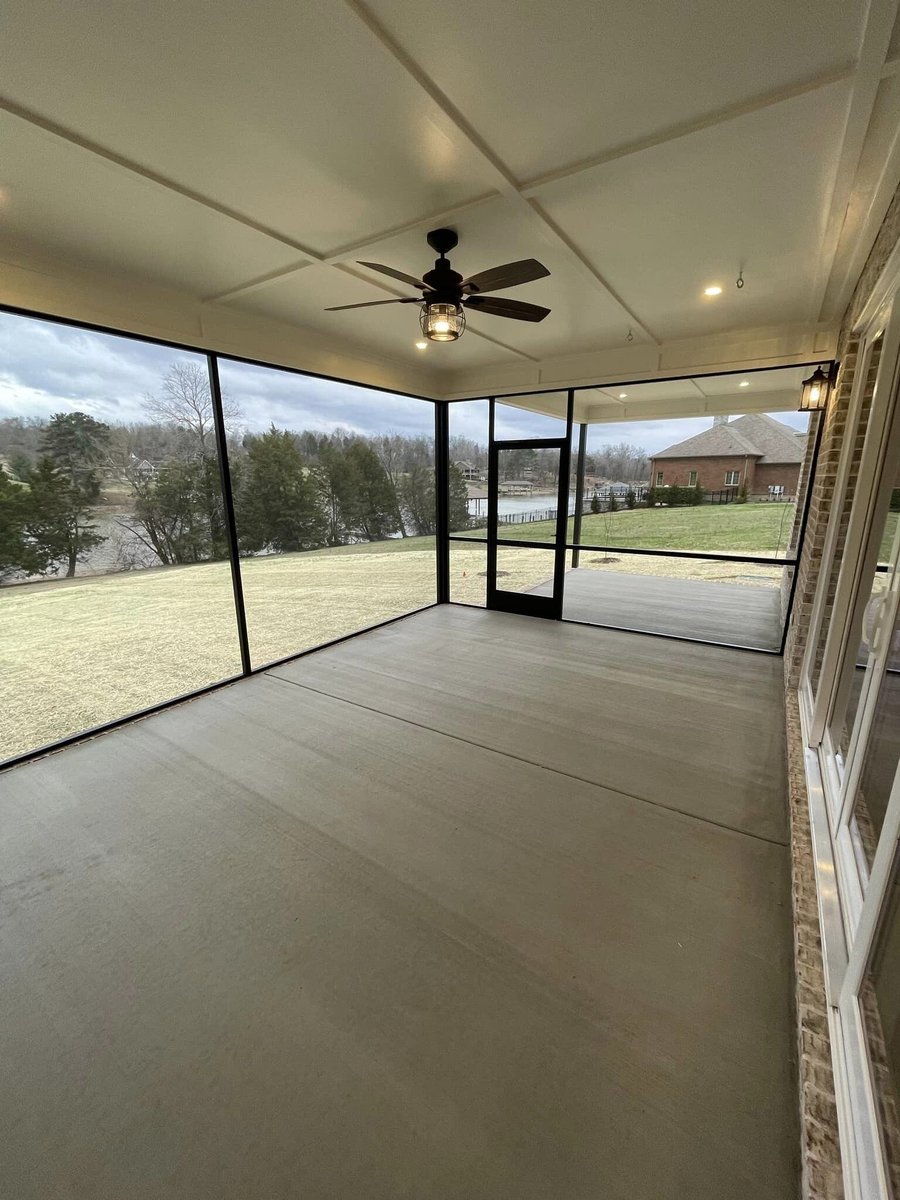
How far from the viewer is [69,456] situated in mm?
3186

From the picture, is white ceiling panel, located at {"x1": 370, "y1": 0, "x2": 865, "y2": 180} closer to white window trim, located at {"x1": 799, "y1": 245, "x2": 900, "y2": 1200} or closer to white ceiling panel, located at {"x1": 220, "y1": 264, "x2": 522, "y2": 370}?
white window trim, located at {"x1": 799, "y1": 245, "x2": 900, "y2": 1200}

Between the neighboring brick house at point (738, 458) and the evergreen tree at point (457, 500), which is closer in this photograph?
the neighboring brick house at point (738, 458)

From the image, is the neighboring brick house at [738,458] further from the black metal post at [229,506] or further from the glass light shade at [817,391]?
the black metal post at [229,506]

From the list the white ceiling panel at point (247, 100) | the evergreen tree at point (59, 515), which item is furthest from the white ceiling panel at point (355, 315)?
the evergreen tree at point (59, 515)

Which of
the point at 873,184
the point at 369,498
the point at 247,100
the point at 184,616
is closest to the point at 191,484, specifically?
the point at 184,616

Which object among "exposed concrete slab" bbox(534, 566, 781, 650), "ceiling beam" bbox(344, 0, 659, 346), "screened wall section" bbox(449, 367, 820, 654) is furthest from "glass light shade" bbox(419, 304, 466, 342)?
"exposed concrete slab" bbox(534, 566, 781, 650)

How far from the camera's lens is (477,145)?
1782 millimetres

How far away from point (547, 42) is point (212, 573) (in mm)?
3887

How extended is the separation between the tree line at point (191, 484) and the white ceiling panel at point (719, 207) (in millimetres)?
3025

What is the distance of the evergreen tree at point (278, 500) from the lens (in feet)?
14.7

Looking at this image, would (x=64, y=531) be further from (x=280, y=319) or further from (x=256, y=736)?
(x=280, y=319)

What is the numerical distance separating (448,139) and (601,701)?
132 inches

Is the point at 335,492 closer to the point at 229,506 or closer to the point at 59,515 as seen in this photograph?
the point at 229,506

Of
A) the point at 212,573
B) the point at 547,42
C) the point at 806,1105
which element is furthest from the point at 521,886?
the point at 212,573
